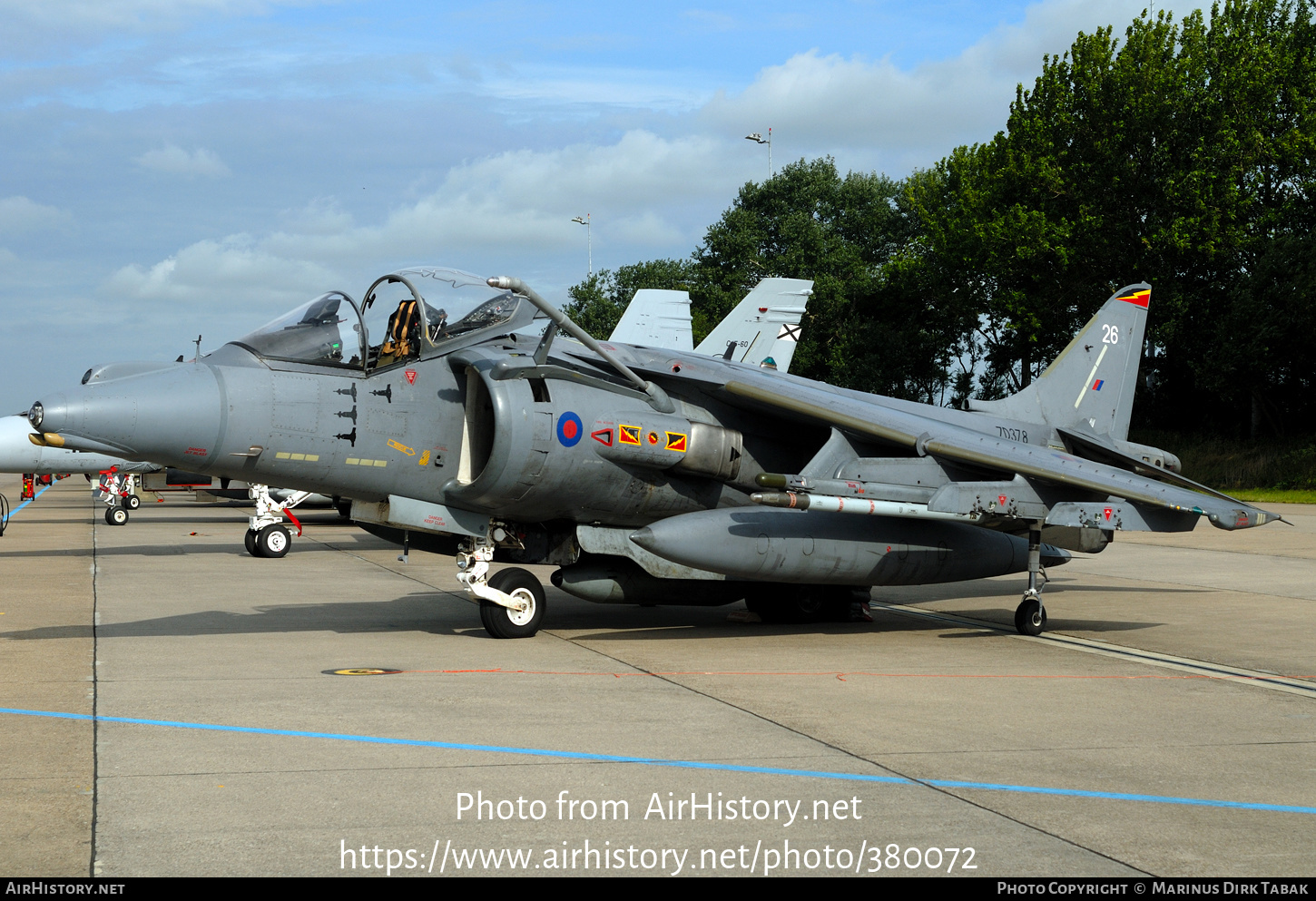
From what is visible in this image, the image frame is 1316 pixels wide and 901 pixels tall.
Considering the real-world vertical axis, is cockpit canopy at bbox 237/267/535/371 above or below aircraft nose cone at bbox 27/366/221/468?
above

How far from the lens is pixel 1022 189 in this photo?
44094 millimetres

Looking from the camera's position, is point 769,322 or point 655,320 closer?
point 769,322

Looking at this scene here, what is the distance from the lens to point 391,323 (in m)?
9.60

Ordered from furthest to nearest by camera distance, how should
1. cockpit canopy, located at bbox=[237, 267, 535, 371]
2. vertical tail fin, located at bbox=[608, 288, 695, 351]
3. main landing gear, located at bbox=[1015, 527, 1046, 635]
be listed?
vertical tail fin, located at bbox=[608, 288, 695, 351] < main landing gear, located at bbox=[1015, 527, 1046, 635] < cockpit canopy, located at bbox=[237, 267, 535, 371]

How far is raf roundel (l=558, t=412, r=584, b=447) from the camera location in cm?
967

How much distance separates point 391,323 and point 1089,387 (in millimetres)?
9005

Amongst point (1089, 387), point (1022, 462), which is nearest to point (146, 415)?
point (1022, 462)

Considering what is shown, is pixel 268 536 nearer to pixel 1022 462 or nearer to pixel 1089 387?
pixel 1089 387

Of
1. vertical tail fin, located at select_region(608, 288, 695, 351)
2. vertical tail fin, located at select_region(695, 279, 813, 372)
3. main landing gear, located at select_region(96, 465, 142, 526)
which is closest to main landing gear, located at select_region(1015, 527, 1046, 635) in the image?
vertical tail fin, located at select_region(695, 279, 813, 372)

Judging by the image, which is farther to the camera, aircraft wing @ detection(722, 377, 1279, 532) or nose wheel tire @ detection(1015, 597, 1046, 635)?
nose wheel tire @ detection(1015, 597, 1046, 635)

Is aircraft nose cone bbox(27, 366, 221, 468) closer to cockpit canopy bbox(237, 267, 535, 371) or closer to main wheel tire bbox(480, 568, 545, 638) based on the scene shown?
cockpit canopy bbox(237, 267, 535, 371)

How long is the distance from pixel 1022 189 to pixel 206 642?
4032 cm

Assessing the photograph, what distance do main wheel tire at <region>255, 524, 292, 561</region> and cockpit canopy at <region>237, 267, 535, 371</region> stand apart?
36.1ft

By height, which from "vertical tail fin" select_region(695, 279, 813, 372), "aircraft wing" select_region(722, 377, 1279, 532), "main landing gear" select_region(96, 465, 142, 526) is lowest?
"main landing gear" select_region(96, 465, 142, 526)
